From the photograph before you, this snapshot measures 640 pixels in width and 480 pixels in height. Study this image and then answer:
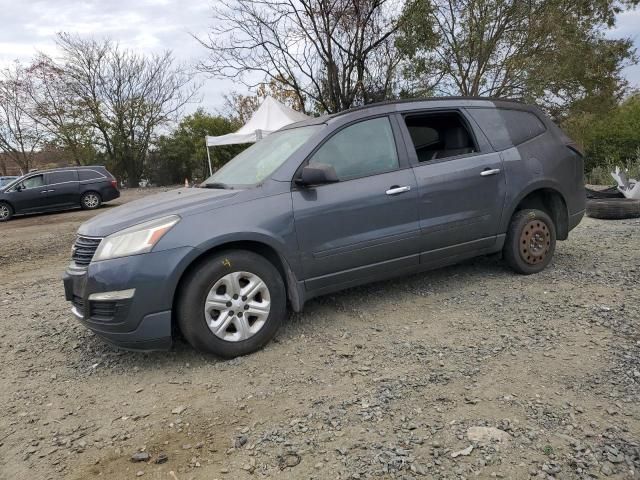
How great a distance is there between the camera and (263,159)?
3873mm

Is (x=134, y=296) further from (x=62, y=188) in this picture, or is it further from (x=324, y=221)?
(x=62, y=188)

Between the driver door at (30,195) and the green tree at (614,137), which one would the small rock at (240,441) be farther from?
the green tree at (614,137)

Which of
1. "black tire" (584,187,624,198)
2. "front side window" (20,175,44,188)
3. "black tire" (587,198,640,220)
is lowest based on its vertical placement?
"black tire" (587,198,640,220)

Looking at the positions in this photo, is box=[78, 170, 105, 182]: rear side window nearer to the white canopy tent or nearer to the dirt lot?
the white canopy tent

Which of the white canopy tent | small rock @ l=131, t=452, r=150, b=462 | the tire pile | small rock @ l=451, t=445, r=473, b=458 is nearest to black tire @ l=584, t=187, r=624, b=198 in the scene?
the tire pile

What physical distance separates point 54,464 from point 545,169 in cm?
451

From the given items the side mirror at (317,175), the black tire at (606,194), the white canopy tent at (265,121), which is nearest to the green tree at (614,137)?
the black tire at (606,194)

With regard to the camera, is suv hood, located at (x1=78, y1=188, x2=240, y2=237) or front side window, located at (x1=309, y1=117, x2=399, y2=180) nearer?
suv hood, located at (x1=78, y1=188, x2=240, y2=237)

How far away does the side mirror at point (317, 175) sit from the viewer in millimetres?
3270

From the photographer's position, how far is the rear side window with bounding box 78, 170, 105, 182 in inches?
620

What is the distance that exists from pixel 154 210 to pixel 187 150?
2654 centimetres

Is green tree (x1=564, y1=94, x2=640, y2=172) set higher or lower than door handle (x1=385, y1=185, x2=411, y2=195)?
higher

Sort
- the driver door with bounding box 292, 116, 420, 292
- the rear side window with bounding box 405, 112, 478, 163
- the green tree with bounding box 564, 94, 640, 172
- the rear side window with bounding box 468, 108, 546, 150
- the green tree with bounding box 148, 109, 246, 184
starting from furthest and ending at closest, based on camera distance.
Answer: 1. the green tree with bounding box 148, 109, 246, 184
2. the green tree with bounding box 564, 94, 640, 172
3. the rear side window with bounding box 468, 108, 546, 150
4. the rear side window with bounding box 405, 112, 478, 163
5. the driver door with bounding box 292, 116, 420, 292

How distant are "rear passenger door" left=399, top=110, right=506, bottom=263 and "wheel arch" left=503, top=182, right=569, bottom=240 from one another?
459 mm
